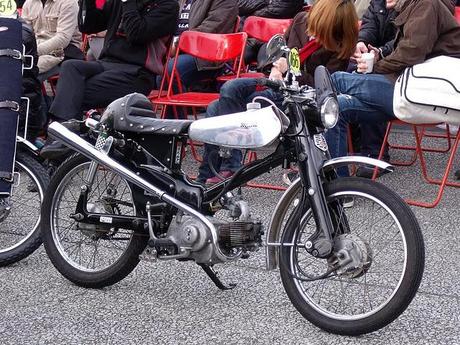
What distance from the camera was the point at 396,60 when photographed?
18.0 ft

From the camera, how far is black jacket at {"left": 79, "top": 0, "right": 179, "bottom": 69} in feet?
21.0

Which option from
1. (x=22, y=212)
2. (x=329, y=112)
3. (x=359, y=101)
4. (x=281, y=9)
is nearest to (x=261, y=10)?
(x=281, y=9)

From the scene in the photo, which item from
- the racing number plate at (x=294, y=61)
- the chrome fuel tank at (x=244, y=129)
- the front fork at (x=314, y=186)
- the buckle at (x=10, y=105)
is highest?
the racing number plate at (x=294, y=61)

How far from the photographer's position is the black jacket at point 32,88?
5809 mm

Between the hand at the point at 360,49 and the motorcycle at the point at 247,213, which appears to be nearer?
the motorcycle at the point at 247,213

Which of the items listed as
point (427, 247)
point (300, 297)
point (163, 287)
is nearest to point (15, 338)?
point (163, 287)

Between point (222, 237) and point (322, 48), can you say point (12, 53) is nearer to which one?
point (222, 237)

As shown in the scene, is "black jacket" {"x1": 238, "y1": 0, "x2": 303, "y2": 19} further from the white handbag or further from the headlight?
the headlight

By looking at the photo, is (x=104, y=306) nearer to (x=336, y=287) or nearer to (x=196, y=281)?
(x=196, y=281)

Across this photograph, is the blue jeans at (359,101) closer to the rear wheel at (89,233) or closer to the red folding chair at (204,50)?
the red folding chair at (204,50)

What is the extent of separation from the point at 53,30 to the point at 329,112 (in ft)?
14.5

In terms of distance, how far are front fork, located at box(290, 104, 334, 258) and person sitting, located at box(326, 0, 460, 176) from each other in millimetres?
1877

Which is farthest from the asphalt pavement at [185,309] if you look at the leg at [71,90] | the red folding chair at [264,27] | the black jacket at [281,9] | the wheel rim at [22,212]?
the black jacket at [281,9]

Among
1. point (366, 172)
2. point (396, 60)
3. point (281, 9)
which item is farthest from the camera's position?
point (281, 9)
